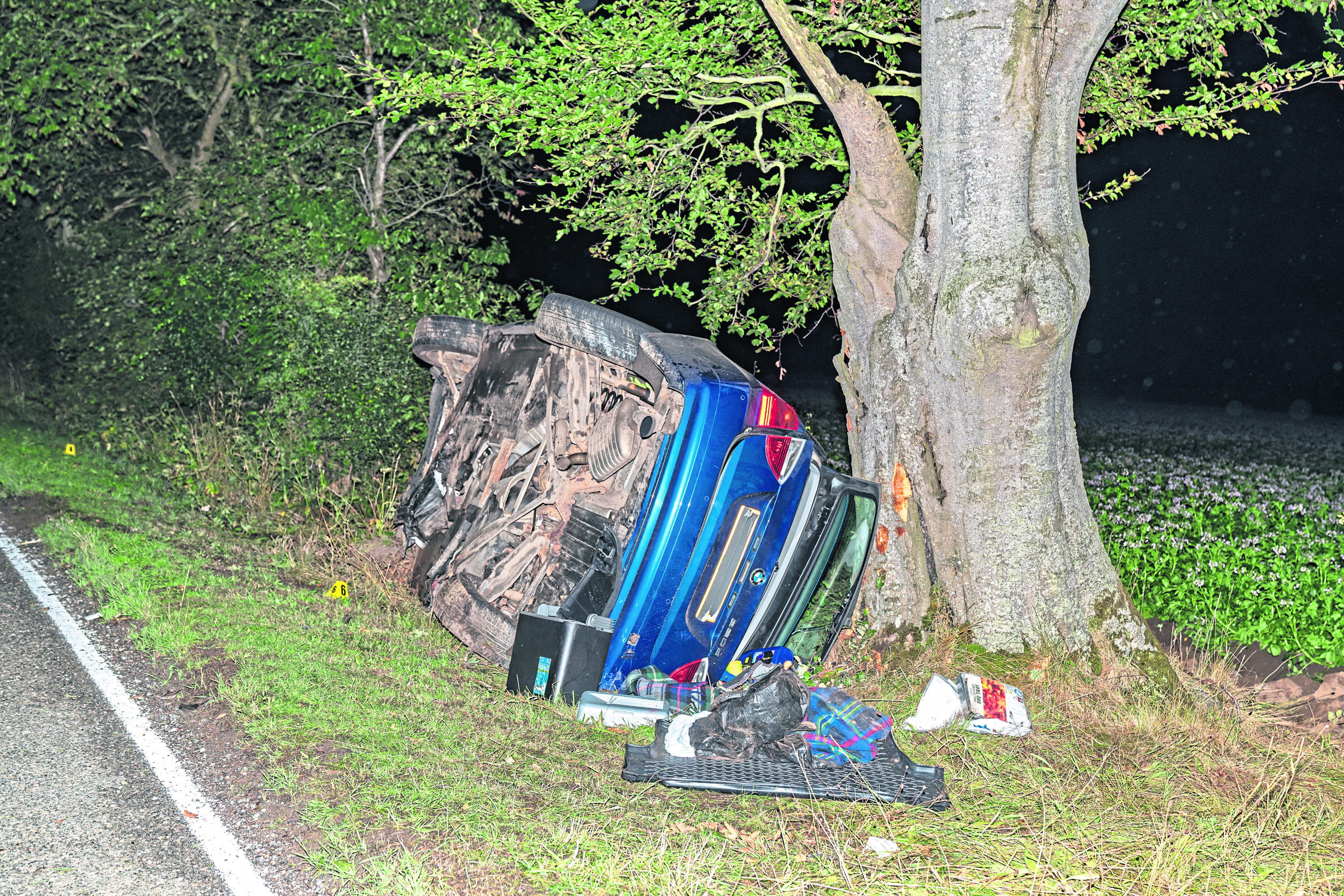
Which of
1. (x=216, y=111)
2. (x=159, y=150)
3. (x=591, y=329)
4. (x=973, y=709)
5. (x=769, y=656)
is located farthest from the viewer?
(x=159, y=150)

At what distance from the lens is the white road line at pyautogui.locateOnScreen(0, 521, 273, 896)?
3654mm

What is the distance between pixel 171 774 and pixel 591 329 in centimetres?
317

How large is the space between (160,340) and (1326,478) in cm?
1448

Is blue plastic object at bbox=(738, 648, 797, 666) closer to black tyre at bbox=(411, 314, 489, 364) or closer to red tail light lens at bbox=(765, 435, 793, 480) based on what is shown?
red tail light lens at bbox=(765, 435, 793, 480)

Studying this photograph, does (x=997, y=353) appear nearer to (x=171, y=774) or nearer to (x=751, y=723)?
(x=751, y=723)

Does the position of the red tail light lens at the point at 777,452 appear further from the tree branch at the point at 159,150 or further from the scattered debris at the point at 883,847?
the tree branch at the point at 159,150

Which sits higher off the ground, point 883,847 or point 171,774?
point 883,847

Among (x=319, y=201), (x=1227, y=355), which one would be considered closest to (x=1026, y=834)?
(x=319, y=201)

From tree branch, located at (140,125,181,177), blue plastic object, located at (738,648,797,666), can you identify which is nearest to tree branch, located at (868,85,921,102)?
blue plastic object, located at (738,648,797,666)

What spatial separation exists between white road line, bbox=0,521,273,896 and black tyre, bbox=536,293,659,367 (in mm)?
3028

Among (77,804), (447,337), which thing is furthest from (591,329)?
(77,804)

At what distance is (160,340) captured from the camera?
469 inches

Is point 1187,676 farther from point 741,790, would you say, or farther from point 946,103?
point 946,103

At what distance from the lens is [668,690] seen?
5.30 meters
